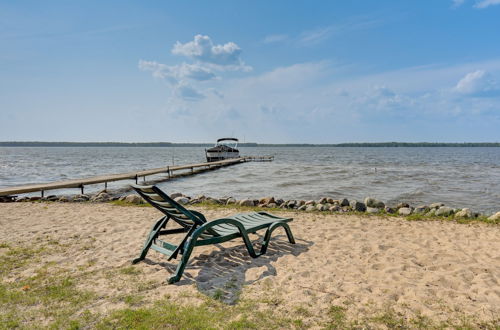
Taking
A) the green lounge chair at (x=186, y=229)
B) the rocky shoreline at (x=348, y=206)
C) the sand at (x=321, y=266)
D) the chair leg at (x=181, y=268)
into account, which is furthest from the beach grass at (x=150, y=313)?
the rocky shoreline at (x=348, y=206)

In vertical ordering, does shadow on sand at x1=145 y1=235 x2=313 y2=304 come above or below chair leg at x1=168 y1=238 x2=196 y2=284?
below

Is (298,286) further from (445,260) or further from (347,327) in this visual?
(445,260)

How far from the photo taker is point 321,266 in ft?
15.1

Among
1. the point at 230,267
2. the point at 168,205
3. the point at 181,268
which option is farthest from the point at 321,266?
the point at 168,205

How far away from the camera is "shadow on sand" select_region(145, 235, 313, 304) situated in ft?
12.8

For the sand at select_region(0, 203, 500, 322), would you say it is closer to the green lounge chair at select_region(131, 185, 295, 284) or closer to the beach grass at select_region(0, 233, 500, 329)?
the beach grass at select_region(0, 233, 500, 329)

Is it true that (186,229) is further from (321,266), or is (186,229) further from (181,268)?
(321,266)

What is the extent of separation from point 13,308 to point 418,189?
735 inches

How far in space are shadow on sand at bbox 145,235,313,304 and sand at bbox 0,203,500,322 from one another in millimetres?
14

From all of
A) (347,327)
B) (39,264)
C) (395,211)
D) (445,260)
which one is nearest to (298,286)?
(347,327)

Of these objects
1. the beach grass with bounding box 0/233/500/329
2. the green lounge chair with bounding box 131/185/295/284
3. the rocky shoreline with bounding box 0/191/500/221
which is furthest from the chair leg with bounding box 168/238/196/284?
the rocky shoreline with bounding box 0/191/500/221

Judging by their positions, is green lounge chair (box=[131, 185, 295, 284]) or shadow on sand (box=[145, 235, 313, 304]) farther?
green lounge chair (box=[131, 185, 295, 284])

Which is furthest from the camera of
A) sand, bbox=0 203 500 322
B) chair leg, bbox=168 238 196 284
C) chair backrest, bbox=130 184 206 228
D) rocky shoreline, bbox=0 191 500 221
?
rocky shoreline, bbox=0 191 500 221

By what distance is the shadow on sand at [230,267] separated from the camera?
390 cm
